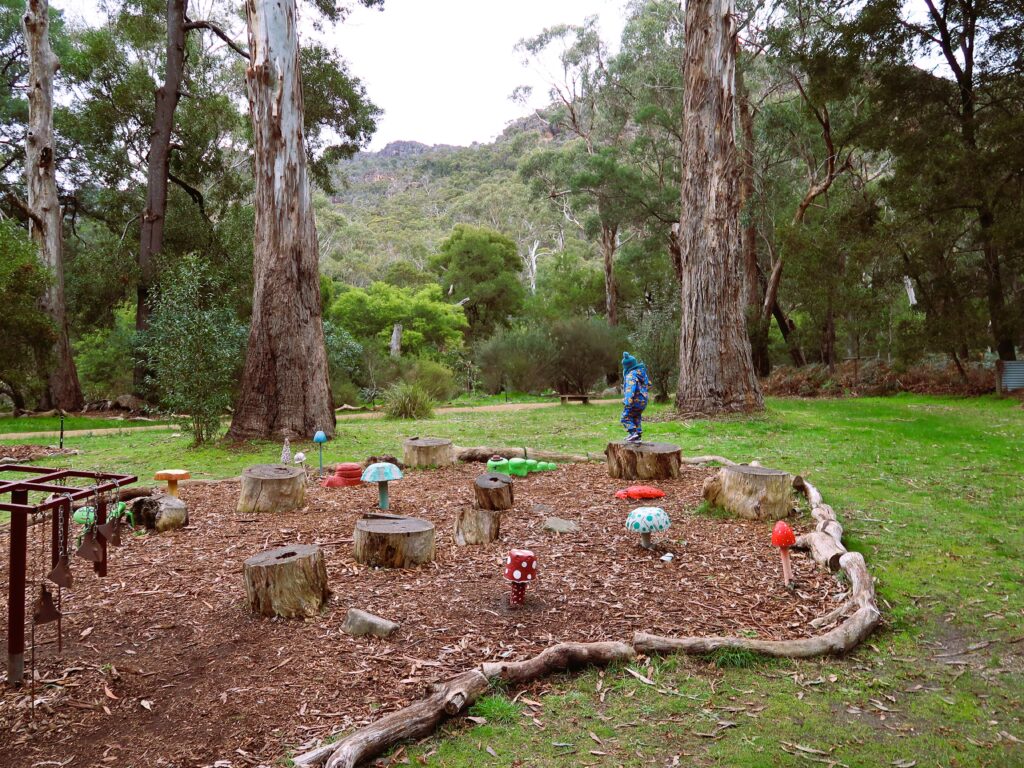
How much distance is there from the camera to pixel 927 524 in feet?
19.2

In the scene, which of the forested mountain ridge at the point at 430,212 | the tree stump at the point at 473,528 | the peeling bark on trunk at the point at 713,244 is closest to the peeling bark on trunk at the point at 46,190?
the peeling bark on trunk at the point at 713,244

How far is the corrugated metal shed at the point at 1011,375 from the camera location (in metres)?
16.9

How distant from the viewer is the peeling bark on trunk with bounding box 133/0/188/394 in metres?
16.5

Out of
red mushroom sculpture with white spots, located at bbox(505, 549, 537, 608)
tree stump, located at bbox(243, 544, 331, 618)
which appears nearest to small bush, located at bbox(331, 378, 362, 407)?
tree stump, located at bbox(243, 544, 331, 618)

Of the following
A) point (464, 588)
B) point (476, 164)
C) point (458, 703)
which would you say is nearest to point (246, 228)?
point (464, 588)

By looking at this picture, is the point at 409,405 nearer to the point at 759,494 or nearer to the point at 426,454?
the point at 426,454

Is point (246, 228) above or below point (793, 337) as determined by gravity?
above

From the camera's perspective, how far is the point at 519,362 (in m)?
23.5

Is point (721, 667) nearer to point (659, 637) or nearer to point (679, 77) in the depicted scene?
point (659, 637)

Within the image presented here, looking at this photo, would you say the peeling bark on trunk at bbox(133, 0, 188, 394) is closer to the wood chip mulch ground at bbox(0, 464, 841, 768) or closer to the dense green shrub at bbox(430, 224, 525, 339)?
the wood chip mulch ground at bbox(0, 464, 841, 768)

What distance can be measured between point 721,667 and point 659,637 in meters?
0.33

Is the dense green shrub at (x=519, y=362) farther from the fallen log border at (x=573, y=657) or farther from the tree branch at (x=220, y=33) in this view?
the fallen log border at (x=573, y=657)

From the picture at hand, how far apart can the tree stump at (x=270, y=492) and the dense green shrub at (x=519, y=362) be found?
17256 millimetres

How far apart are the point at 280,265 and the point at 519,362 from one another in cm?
1307
